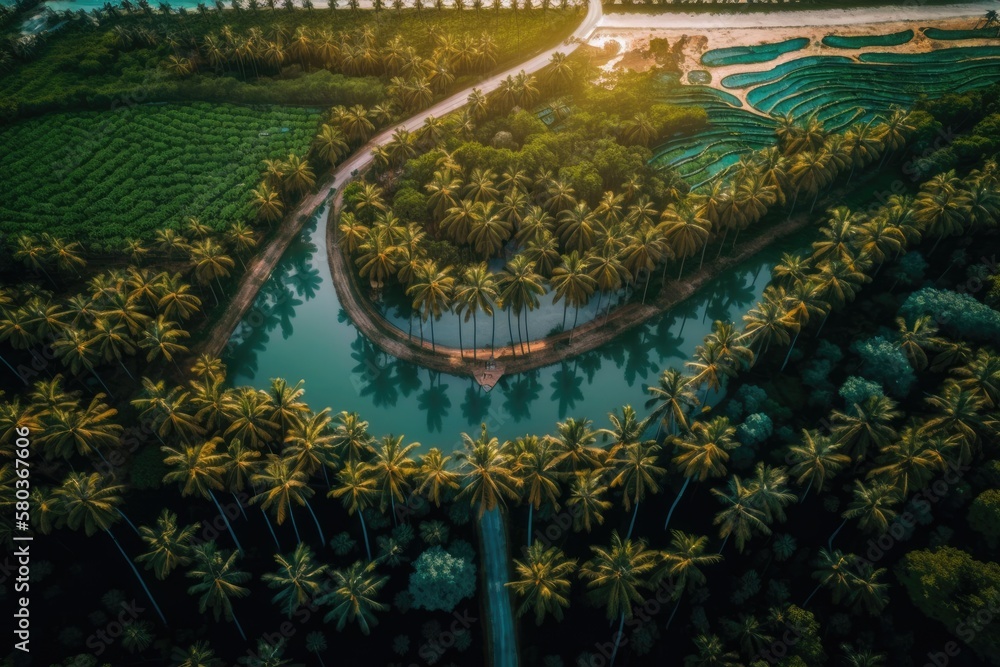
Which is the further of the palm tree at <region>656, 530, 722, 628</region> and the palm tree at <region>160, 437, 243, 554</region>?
the palm tree at <region>160, 437, 243, 554</region>

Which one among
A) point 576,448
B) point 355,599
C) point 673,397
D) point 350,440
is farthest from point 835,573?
point 350,440

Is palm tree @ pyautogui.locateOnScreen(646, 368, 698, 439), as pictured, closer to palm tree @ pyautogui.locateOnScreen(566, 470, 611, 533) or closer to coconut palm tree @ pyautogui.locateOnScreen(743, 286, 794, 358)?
palm tree @ pyautogui.locateOnScreen(566, 470, 611, 533)

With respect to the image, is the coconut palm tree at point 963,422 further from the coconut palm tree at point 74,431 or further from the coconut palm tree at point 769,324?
the coconut palm tree at point 74,431

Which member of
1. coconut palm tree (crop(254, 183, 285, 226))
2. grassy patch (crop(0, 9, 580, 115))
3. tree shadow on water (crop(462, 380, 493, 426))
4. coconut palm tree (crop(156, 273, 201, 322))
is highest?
grassy patch (crop(0, 9, 580, 115))

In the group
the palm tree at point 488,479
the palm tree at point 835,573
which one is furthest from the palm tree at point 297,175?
the palm tree at point 835,573

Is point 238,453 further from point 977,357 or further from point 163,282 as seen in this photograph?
point 977,357

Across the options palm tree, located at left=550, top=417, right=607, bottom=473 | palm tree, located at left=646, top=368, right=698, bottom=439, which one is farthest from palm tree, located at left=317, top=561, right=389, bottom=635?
palm tree, located at left=646, top=368, right=698, bottom=439

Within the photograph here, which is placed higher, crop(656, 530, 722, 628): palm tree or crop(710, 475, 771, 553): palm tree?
crop(710, 475, 771, 553): palm tree
